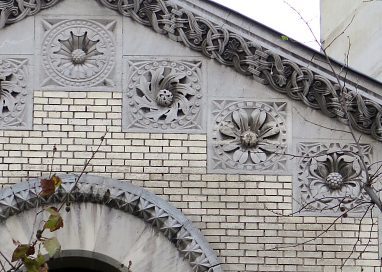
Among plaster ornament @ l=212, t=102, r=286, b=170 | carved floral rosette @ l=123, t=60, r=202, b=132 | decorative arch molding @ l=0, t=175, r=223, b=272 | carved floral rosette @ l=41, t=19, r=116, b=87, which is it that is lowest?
decorative arch molding @ l=0, t=175, r=223, b=272

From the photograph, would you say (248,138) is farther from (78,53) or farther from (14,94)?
(14,94)

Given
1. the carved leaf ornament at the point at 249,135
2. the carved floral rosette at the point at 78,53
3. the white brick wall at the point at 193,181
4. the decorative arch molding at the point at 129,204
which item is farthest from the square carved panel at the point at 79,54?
the carved leaf ornament at the point at 249,135

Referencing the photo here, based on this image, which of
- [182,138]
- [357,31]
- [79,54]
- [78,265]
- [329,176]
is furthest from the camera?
[357,31]

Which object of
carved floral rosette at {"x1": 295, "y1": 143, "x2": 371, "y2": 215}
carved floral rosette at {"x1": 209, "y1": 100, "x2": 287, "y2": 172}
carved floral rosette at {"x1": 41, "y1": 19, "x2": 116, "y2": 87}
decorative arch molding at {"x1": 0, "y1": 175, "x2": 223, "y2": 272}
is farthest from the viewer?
carved floral rosette at {"x1": 41, "y1": 19, "x2": 116, "y2": 87}

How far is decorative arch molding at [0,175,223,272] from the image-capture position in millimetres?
19906

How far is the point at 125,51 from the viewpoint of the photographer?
819 inches

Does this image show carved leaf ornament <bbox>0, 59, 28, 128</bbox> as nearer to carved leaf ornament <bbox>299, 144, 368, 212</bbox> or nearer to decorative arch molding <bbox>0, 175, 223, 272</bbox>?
decorative arch molding <bbox>0, 175, 223, 272</bbox>

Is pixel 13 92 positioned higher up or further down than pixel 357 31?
further down

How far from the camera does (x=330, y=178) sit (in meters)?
20.4

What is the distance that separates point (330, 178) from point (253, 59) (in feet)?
5.16

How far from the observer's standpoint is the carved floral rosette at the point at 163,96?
20.6 meters

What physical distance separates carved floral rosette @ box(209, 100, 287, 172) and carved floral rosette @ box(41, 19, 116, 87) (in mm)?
1318

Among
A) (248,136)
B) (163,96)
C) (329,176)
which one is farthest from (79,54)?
(329,176)

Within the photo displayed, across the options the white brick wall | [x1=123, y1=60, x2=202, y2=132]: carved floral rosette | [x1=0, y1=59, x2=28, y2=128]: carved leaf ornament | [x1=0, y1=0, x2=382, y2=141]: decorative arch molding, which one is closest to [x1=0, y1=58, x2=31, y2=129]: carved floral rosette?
[x1=0, y1=59, x2=28, y2=128]: carved leaf ornament
